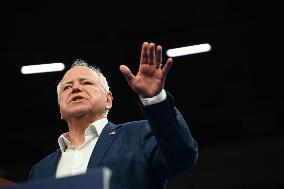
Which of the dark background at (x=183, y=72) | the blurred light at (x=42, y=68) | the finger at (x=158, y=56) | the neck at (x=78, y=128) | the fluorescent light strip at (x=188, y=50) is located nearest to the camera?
the finger at (x=158, y=56)

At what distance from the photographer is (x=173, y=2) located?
4777 millimetres

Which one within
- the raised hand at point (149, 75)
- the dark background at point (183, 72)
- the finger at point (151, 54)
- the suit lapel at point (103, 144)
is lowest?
the dark background at point (183, 72)

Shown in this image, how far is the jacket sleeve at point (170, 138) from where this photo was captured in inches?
65.4

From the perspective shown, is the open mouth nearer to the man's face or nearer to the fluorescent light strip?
the man's face

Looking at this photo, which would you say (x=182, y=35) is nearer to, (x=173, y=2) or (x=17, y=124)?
(x=173, y=2)

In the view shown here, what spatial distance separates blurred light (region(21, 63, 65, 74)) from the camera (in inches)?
223

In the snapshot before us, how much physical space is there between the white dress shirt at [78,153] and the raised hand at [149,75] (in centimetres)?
37

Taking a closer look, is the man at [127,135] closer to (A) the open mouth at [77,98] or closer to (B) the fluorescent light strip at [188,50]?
(A) the open mouth at [77,98]

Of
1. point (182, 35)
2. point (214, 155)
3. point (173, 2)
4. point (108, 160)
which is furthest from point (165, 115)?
point (214, 155)

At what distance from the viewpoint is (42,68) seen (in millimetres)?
5723

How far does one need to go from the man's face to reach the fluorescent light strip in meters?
3.16

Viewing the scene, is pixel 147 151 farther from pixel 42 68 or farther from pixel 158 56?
pixel 42 68

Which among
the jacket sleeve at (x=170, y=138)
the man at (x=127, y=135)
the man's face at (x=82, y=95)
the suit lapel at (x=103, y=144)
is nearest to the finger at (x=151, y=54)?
the man at (x=127, y=135)

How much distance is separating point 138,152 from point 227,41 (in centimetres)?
375
